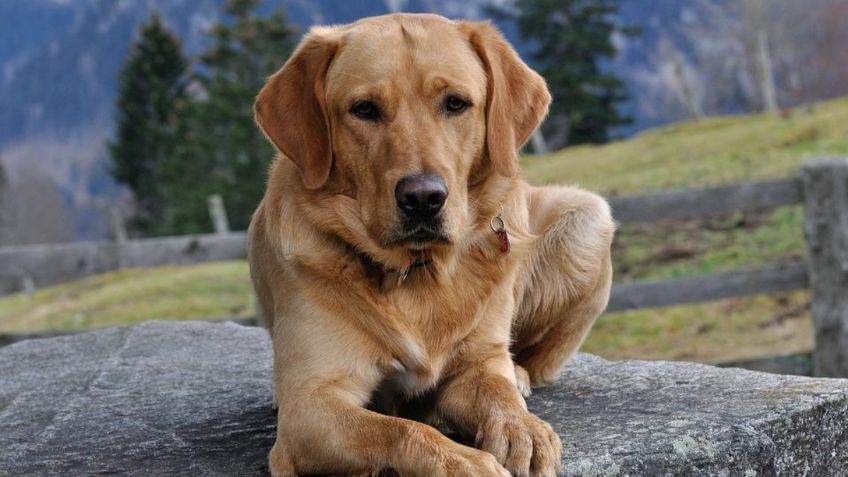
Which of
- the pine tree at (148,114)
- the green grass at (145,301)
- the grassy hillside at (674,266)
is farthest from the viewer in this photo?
the pine tree at (148,114)

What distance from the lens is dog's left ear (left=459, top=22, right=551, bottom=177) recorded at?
3.19 metres

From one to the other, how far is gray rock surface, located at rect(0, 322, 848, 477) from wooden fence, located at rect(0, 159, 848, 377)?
10.5ft

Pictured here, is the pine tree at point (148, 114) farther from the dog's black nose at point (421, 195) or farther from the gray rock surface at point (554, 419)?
the dog's black nose at point (421, 195)

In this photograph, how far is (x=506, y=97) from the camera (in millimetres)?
3264

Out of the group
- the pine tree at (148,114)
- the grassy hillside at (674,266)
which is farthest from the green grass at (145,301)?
the pine tree at (148,114)

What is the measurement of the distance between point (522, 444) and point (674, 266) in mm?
9511

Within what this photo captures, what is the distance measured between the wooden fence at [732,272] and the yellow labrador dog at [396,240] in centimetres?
420

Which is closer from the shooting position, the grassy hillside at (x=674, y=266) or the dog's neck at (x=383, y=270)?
the dog's neck at (x=383, y=270)

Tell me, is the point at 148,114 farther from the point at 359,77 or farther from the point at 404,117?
the point at 404,117

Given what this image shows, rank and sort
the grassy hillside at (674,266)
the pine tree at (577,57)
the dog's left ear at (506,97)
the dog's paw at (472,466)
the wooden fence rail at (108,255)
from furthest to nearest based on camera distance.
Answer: the pine tree at (577,57)
the grassy hillside at (674,266)
the wooden fence rail at (108,255)
the dog's left ear at (506,97)
the dog's paw at (472,466)

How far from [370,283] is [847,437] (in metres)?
1.68

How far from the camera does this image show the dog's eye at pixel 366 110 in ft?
9.80

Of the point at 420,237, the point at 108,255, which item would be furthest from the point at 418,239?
the point at 108,255

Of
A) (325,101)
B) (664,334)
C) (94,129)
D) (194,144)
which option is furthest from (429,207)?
(94,129)
